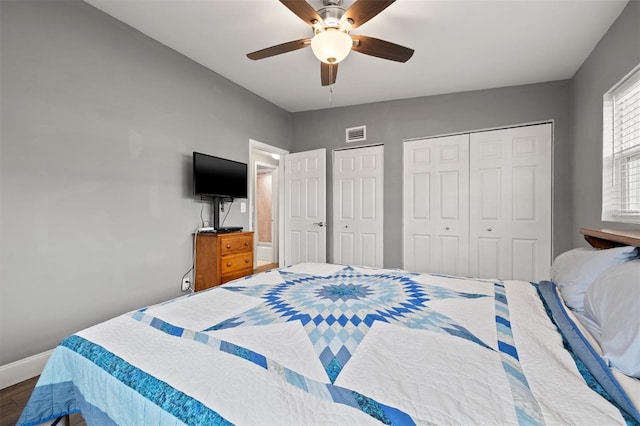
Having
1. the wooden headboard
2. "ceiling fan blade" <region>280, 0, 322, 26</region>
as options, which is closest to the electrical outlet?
"ceiling fan blade" <region>280, 0, 322, 26</region>

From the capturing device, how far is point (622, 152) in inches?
93.5

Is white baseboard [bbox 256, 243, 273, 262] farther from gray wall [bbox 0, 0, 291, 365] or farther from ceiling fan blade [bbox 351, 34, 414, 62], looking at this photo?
ceiling fan blade [bbox 351, 34, 414, 62]

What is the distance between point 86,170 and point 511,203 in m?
4.39

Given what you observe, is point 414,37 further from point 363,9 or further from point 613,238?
point 613,238

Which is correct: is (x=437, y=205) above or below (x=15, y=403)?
above

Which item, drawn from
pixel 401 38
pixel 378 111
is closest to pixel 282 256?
pixel 378 111

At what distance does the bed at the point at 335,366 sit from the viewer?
0.72 meters

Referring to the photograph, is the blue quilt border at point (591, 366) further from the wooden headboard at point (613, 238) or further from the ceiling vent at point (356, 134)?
the ceiling vent at point (356, 134)

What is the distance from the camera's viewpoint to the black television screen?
2970 millimetres

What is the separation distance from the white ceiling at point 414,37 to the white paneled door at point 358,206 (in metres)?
1.00

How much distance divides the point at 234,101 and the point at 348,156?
5.78ft

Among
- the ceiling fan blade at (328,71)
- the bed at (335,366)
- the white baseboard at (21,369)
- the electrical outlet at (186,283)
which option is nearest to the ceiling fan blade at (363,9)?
the ceiling fan blade at (328,71)

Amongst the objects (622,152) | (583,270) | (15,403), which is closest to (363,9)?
(583,270)

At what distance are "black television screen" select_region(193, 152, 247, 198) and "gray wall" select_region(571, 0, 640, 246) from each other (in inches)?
141
